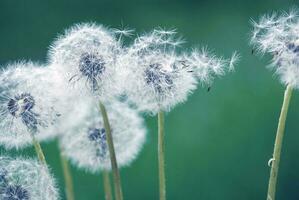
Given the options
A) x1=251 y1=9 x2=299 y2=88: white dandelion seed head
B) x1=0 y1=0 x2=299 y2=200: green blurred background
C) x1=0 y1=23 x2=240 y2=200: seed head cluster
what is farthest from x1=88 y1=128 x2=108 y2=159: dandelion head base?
x1=0 y1=0 x2=299 y2=200: green blurred background

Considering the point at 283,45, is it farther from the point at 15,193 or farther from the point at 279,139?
the point at 15,193

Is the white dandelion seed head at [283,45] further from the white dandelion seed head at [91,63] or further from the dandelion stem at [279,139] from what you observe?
the white dandelion seed head at [91,63]

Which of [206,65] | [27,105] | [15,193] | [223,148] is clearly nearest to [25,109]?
[27,105]

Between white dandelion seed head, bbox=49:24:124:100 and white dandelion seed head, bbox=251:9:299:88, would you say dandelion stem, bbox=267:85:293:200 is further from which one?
white dandelion seed head, bbox=49:24:124:100

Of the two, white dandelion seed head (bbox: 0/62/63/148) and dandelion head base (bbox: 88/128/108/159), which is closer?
white dandelion seed head (bbox: 0/62/63/148)

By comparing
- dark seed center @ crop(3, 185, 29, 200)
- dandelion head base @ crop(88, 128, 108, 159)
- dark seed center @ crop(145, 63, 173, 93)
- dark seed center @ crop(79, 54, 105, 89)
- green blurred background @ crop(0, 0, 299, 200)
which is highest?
green blurred background @ crop(0, 0, 299, 200)

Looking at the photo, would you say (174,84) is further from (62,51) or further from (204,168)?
(204,168)

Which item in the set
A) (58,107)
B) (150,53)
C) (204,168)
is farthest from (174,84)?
(204,168)
